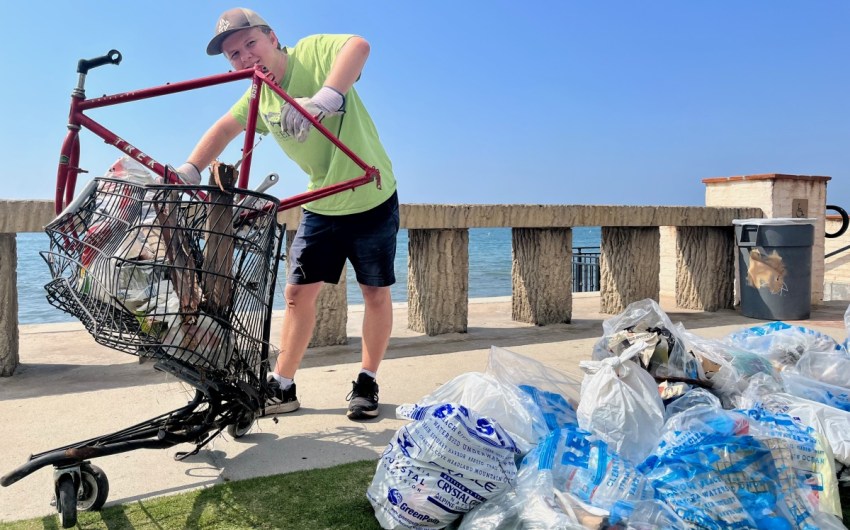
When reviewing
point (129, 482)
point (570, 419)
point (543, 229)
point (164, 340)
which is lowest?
point (129, 482)

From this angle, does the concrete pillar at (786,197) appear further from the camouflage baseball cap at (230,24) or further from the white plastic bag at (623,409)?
the camouflage baseball cap at (230,24)

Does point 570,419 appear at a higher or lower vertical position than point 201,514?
higher

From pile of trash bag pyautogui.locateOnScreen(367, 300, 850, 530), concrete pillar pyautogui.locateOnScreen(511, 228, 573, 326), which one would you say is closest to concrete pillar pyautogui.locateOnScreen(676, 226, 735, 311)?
concrete pillar pyautogui.locateOnScreen(511, 228, 573, 326)

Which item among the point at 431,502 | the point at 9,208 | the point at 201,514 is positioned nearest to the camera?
the point at 431,502

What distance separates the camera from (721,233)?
6.32 m

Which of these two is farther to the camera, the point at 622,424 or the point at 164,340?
the point at 622,424

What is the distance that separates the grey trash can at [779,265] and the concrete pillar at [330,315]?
3.65m

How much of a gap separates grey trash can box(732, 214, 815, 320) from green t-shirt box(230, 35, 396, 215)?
407cm

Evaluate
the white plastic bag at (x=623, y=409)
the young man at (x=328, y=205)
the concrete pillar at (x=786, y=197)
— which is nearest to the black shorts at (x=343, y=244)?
the young man at (x=328, y=205)

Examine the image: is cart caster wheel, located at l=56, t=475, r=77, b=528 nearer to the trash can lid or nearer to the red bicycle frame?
the red bicycle frame

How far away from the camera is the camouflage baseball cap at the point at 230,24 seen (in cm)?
239

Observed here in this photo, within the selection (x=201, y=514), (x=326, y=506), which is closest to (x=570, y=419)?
(x=326, y=506)

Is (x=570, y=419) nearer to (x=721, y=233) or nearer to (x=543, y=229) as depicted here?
(x=543, y=229)

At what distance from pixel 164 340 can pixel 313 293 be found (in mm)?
1190
